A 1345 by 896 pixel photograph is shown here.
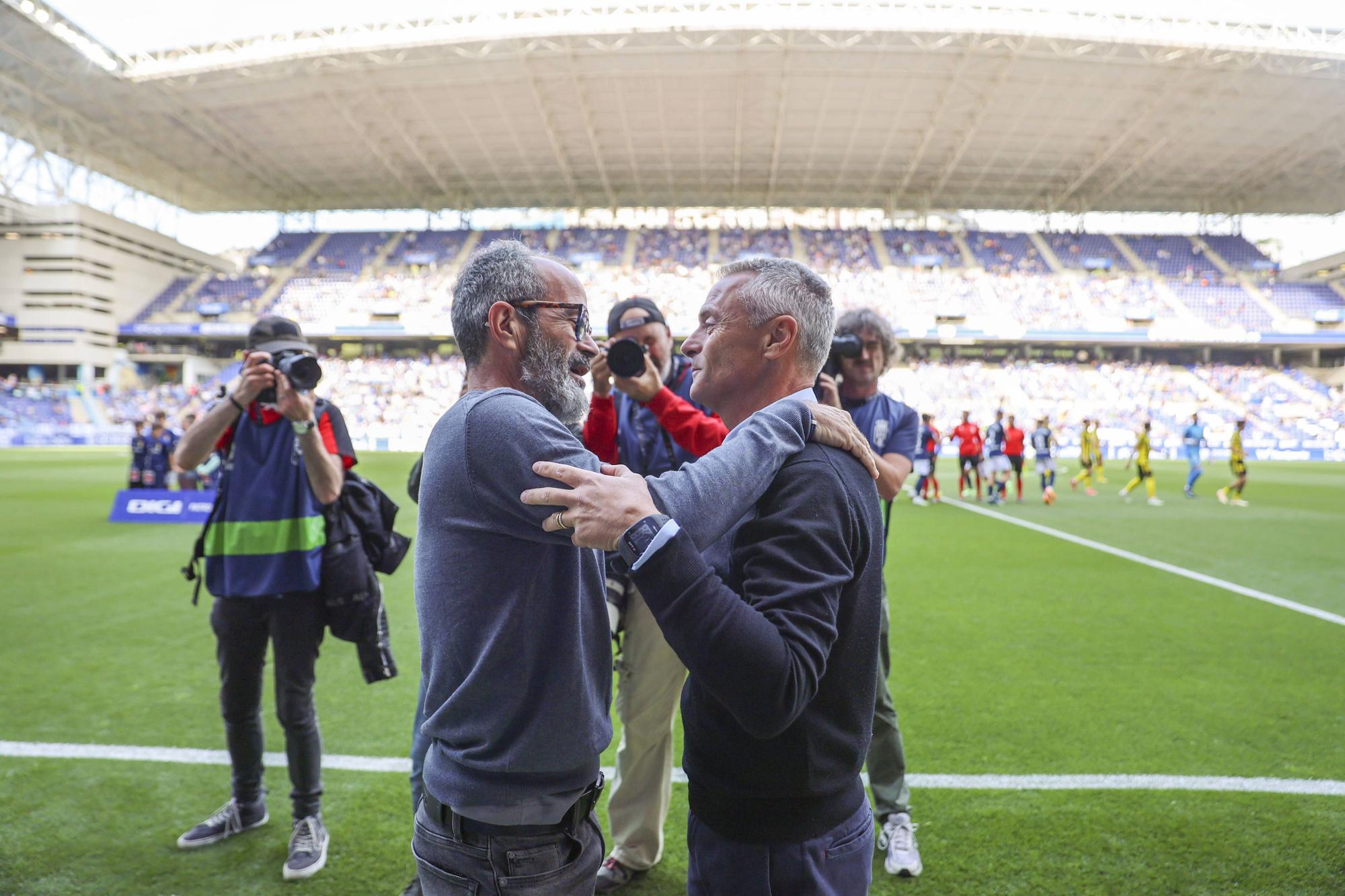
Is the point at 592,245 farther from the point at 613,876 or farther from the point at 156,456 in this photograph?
the point at 613,876

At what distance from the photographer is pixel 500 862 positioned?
5.08ft

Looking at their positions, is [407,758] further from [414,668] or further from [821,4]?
[821,4]

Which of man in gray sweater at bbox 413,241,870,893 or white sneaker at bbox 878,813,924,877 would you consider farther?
white sneaker at bbox 878,813,924,877

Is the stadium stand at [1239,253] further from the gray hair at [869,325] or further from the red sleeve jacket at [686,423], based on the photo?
the red sleeve jacket at [686,423]

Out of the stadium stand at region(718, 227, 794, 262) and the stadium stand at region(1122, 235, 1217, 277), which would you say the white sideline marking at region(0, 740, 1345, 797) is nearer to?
the stadium stand at region(718, 227, 794, 262)

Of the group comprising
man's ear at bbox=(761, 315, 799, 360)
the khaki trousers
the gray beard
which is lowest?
the khaki trousers

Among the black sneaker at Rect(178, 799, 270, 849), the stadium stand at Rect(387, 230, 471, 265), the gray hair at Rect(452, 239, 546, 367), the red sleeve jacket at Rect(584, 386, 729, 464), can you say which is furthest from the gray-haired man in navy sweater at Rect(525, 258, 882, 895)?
the stadium stand at Rect(387, 230, 471, 265)

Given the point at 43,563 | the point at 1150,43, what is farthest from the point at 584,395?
the point at 1150,43

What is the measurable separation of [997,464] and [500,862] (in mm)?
15969

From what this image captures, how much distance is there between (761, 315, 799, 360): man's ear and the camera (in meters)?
1.60

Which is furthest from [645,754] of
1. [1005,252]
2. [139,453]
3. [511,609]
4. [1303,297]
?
[1303,297]

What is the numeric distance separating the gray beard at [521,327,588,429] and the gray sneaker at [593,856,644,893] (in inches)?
79.7

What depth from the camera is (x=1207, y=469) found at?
25453mm

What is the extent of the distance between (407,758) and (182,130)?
4479 cm
